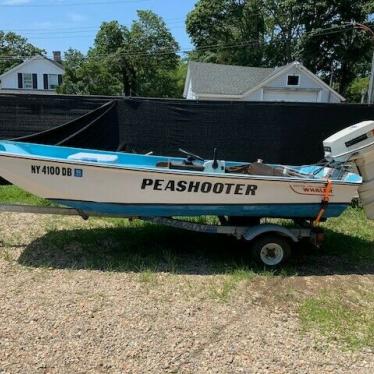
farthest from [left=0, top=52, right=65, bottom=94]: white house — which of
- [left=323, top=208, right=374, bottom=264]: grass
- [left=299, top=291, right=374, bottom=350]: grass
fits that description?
[left=299, top=291, right=374, bottom=350]: grass

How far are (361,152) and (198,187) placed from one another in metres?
1.92

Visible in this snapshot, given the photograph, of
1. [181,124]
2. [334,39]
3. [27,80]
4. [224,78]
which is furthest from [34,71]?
[181,124]

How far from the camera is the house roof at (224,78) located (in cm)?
3006

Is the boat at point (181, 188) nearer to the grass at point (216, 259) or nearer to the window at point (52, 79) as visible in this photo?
the grass at point (216, 259)

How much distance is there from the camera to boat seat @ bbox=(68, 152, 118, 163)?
568 centimetres

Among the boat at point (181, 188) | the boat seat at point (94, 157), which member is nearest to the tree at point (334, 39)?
the boat at point (181, 188)

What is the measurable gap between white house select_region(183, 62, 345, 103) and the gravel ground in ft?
84.0

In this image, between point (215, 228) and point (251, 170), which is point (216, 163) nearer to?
point (251, 170)

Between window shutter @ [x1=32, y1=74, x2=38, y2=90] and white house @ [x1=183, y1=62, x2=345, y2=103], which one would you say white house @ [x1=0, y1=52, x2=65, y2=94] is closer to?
window shutter @ [x1=32, y1=74, x2=38, y2=90]

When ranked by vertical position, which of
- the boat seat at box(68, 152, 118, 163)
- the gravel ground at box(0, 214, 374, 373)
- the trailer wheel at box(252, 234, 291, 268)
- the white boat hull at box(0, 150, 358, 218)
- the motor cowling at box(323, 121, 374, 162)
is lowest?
the gravel ground at box(0, 214, 374, 373)

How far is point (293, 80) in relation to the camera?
3136 cm

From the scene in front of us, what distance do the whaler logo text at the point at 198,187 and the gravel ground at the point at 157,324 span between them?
88 centimetres

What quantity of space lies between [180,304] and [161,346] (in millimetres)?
759

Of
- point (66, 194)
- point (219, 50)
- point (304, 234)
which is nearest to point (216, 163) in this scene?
point (304, 234)
